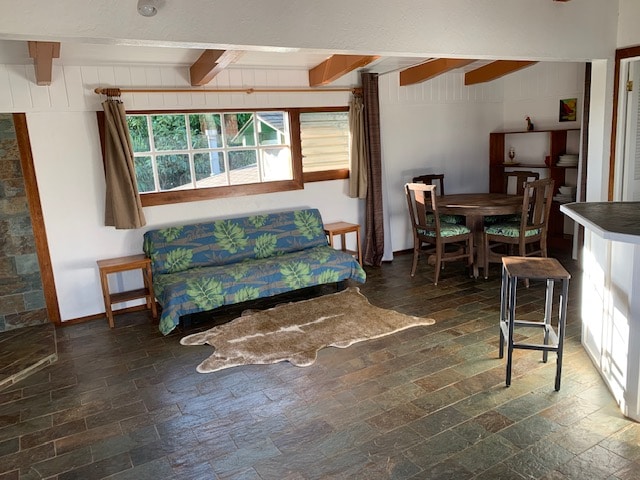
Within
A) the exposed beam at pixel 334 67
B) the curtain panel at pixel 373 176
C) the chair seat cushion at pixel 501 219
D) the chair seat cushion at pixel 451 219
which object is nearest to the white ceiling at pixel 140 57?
the exposed beam at pixel 334 67

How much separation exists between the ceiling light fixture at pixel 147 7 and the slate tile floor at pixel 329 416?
2.08 meters

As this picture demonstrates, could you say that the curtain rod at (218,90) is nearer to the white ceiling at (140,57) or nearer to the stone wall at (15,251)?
the white ceiling at (140,57)

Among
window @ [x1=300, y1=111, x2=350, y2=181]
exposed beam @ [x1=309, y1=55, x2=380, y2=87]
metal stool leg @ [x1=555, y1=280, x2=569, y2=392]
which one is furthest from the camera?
window @ [x1=300, y1=111, x2=350, y2=181]

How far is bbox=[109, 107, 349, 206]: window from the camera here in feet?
15.2

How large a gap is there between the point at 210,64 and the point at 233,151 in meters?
1.13

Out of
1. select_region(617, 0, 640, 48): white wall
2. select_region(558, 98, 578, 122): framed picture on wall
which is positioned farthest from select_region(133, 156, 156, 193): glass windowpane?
→ select_region(558, 98, 578, 122): framed picture on wall

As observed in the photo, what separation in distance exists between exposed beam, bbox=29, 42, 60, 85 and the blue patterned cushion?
153 cm

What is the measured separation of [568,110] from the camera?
5.81 m

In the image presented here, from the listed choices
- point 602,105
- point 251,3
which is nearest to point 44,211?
point 251,3

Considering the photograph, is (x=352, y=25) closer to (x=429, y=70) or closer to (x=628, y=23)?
(x=628, y=23)

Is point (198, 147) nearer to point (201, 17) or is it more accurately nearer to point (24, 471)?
point (201, 17)

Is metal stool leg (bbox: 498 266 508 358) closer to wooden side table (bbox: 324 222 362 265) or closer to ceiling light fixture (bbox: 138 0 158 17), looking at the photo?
wooden side table (bbox: 324 222 362 265)

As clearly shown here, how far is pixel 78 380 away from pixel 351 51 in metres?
2.73

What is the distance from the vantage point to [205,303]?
13.3ft
